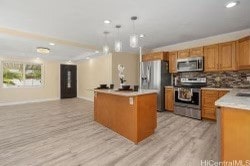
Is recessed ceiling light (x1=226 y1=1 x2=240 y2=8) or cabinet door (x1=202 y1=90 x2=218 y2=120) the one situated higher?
recessed ceiling light (x1=226 y1=1 x2=240 y2=8)

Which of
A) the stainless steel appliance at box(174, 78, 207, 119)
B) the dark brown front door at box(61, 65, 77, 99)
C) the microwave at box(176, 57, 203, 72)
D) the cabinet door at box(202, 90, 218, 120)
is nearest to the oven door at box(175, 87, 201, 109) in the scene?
the stainless steel appliance at box(174, 78, 207, 119)

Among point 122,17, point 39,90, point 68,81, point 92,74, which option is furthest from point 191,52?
point 39,90

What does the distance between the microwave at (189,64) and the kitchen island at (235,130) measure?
3252mm

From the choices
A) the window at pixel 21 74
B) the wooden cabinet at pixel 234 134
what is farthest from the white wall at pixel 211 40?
the window at pixel 21 74

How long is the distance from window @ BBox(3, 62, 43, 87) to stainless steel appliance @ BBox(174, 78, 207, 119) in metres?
7.14

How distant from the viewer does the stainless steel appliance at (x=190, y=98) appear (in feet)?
14.4

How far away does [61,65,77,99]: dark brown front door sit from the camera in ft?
29.1

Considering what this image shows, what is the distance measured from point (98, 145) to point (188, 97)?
3161mm

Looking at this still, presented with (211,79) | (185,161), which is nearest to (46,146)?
(185,161)

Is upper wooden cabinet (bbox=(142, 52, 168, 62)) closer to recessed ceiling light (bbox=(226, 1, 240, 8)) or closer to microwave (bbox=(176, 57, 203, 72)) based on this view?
microwave (bbox=(176, 57, 203, 72))

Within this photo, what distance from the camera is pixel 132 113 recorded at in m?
2.91

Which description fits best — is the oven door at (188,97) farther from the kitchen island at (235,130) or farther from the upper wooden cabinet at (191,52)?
the kitchen island at (235,130)

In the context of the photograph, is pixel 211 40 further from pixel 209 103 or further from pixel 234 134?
pixel 234 134

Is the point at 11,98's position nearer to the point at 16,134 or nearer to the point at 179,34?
the point at 16,134
